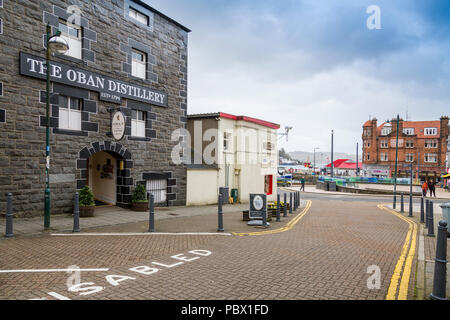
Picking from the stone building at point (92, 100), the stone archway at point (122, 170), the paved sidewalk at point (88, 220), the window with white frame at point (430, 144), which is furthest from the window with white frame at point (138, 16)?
the window with white frame at point (430, 144)

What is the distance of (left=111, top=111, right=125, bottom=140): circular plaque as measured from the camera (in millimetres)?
13609

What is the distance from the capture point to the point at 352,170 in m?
92.9

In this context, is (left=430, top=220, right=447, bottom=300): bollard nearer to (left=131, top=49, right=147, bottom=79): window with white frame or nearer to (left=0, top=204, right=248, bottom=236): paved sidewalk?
(left=0, top=204, right=248, bottom=236): paved sidewalk

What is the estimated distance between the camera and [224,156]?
22.4 m

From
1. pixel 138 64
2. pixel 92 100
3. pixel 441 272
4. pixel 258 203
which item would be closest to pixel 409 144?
pixel 258 203

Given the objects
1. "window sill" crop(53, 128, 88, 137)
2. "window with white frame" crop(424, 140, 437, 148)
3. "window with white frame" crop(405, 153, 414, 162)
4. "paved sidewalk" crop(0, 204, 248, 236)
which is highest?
"window with white frame" crop(424, 140, 437, 148)

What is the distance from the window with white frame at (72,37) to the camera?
505 inches

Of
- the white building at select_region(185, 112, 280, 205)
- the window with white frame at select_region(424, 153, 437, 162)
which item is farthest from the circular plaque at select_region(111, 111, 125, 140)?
the window with white frame at select_region(424, 153, 437, 162)

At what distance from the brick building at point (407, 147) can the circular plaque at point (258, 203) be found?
192 feet

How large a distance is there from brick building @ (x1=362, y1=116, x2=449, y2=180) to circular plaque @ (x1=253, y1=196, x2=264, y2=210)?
2306 inches

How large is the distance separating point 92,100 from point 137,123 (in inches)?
110

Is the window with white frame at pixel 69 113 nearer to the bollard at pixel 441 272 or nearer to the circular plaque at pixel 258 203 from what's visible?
the circular plaque at pixel 258 203
